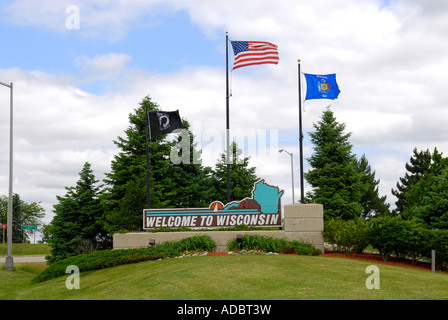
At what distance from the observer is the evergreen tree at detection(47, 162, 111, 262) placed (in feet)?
132

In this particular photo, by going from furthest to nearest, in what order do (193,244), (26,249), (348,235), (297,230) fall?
(26,249) → (297,230) → (193,244) → (348,235)

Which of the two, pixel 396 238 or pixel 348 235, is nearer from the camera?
pixel 396 238

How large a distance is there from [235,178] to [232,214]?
23850 mm

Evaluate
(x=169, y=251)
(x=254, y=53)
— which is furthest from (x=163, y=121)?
(x=169, y=251)

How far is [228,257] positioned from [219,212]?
6868 millimetres

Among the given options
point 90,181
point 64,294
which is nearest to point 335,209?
point 90,181

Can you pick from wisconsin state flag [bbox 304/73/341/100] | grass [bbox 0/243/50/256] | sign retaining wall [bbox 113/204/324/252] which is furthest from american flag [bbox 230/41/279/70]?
grass [bbox 0/243/50/256]

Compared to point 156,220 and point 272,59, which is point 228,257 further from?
point 272,59

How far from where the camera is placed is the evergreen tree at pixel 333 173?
40938 millimetres

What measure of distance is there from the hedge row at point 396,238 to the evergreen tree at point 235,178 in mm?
26651

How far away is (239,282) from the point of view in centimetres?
1472

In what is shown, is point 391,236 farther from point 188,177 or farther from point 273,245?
point 188,177
